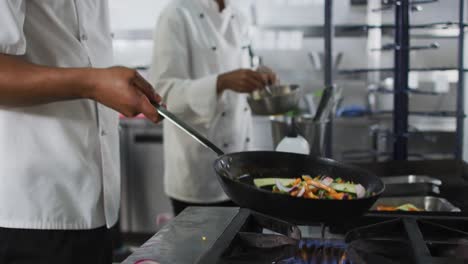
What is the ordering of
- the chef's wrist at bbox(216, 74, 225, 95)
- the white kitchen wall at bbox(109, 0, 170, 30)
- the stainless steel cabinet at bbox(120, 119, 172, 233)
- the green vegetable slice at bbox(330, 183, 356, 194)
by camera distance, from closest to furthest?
1. the green vegetable slice at bbox(330, 183, 356, 194)
2. the chef's wrist at bbox(216, 74, 225, 95)
3. the stainless steel cabinet at bbox(120, 119, 172, 233)
4. the white kitchen wall at bbox(109, 0, 170, 30)

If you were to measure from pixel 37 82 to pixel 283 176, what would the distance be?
50cm

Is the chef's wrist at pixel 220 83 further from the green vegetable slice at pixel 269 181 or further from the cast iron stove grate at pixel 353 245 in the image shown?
the cast iron stove grate at pixel 353 245

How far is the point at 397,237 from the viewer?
31.2 inches

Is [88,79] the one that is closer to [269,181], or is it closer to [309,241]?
[269,181]

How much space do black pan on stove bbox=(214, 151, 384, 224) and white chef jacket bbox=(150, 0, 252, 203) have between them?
675 mm

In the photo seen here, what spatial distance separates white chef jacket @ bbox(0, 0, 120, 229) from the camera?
1.00 m

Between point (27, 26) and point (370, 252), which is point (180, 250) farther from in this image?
point (27, 26)

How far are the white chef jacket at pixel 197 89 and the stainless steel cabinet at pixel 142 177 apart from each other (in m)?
1.10

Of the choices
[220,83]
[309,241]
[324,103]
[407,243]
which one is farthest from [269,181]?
[220,83]

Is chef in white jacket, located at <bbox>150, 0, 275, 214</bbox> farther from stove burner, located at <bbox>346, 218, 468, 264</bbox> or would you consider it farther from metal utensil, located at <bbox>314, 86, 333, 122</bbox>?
stove burner, located at <bbox>346, 218, 468, 264</bbox>

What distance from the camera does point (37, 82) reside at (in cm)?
89

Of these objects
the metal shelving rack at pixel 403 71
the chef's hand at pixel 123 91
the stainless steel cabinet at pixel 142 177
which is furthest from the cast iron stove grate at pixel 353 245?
the stainless steel cabinet at pixel 142 177

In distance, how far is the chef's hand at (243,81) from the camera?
1602 mm

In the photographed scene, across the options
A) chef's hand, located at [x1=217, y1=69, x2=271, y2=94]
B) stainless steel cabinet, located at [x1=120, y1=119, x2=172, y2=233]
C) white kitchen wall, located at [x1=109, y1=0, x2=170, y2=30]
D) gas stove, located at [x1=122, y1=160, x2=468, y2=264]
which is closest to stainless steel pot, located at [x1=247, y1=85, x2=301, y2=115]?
chef's hand, located at [x1=217, y1=69, x2=271, y2=94]
